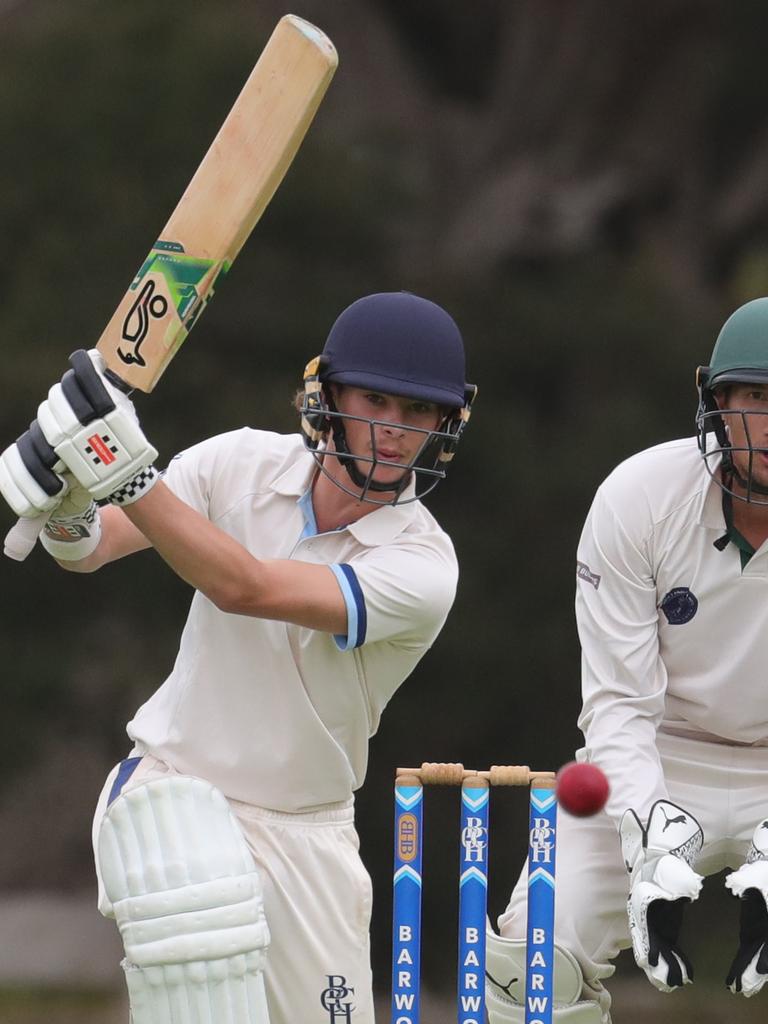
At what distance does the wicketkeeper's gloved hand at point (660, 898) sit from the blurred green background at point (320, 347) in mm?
3408

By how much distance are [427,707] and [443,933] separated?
0.72 m

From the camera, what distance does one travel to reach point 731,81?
332 inches

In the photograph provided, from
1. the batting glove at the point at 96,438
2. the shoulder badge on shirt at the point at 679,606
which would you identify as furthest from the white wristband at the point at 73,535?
the shoulder badge on shirt at the point at 679,606

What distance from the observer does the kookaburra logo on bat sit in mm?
3254

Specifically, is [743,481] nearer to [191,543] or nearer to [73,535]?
[191,543]

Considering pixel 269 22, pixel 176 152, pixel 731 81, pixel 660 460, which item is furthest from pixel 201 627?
pixel 731 81

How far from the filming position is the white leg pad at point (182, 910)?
3.16 m

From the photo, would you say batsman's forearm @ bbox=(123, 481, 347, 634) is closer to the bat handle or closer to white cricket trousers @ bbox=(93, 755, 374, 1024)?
the bat handle

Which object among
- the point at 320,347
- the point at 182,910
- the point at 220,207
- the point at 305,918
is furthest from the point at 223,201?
the point at 320,347

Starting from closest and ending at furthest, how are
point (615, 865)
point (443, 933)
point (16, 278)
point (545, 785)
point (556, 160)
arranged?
point (545, 785), point (615, 865), point (443, 933), point (16, 278), point (556, 160)

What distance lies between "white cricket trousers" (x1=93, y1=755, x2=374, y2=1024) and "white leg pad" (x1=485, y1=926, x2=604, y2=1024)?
0.25 m

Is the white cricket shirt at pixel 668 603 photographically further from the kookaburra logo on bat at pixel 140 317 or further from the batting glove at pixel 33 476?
the batting glove at pixel 33 476

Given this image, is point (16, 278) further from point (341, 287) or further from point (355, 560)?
point (355, 560)

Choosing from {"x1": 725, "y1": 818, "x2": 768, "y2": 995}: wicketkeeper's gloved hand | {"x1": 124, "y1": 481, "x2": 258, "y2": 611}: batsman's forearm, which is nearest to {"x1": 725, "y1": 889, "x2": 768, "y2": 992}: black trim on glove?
{"x1": 725, "y1": 818, "x2": 768, "y2": 995}: wicketkeeper's gloved hand
